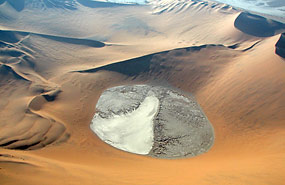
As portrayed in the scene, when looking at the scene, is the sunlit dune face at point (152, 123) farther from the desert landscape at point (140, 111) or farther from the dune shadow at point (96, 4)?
the dune shadow at point (96, 4)

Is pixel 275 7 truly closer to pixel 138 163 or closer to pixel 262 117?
pixel 262 117

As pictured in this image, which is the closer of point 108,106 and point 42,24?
point 108,106

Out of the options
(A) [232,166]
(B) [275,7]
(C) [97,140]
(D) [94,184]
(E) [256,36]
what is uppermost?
(B) [275,7]

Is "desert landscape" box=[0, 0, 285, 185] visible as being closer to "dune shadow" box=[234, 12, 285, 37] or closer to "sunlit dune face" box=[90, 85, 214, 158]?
"sunlit dune face" box=[90, 85, 214, 158]

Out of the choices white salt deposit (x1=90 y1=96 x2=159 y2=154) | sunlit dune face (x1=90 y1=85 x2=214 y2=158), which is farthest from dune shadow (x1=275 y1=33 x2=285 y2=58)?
white salt deposit (x1=90 y1=96 x2=159 y2=154)

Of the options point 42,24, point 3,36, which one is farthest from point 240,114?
point 42,24

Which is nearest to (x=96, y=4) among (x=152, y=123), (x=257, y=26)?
(x=257, y=26)

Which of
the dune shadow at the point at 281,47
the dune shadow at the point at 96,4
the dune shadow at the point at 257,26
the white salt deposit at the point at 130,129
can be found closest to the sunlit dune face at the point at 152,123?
the white salt deposit at the point at 130,129

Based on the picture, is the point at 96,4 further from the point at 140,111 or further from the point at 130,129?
the point at 130,129
